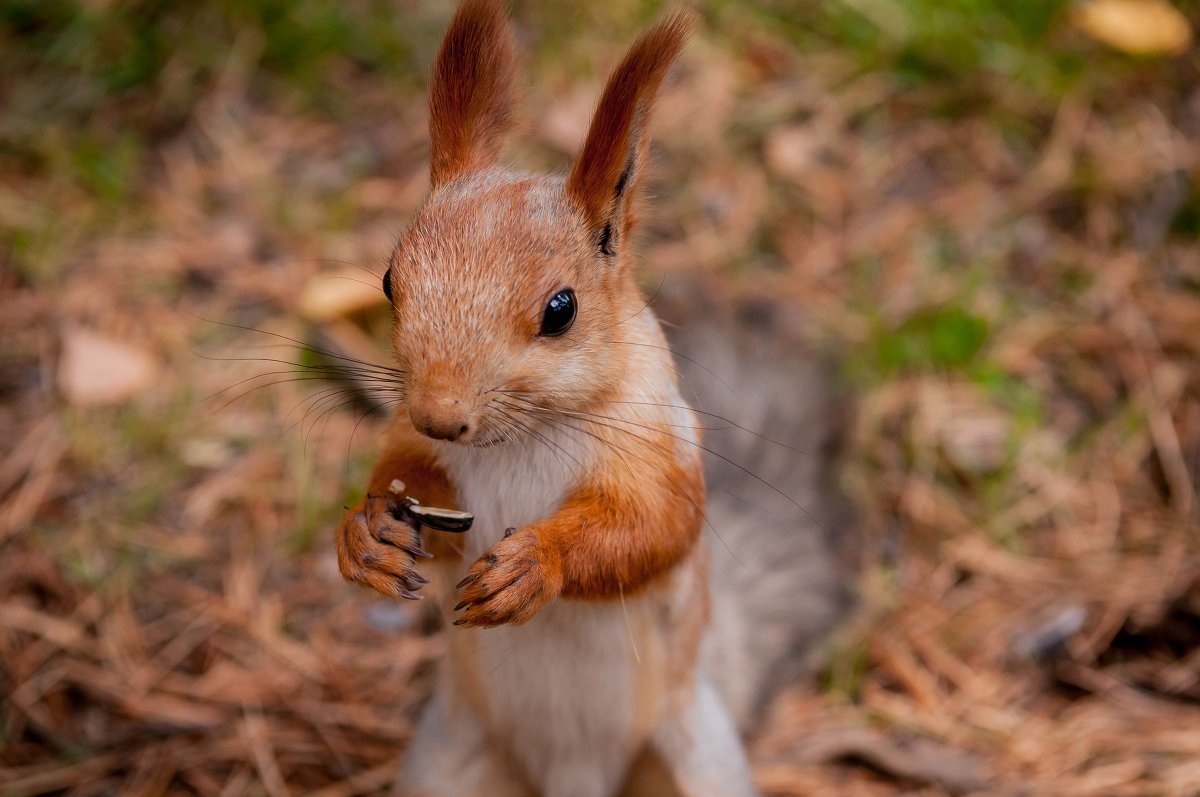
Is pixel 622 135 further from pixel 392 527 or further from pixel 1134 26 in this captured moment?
pixel 1134 26

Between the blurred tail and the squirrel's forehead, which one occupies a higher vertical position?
the squirrel's forehead

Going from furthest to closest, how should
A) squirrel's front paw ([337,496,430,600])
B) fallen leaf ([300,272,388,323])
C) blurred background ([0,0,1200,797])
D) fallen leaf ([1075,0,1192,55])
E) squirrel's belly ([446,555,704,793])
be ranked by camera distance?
fallen leaf ([1075,0,1192,55]), fallen leaf ([300,272,388,323]), blurred background ([0,0,1200,797]), squirrel's belly ([446,555,704,793]), squirrel's front paw ([337,496,430,600])

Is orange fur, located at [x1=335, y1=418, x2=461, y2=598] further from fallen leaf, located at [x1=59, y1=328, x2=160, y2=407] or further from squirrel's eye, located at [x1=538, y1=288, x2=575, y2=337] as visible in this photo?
fallen leaf, located at [x1=59, y1=328, x2=160, y2=407]

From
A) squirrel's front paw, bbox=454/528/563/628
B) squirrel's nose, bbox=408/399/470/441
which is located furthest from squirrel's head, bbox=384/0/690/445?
squirrel's front paw, bbox=454/528/563/628

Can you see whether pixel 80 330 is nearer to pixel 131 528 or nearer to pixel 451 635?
pixel 131 528

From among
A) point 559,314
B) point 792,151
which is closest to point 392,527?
point 559,314

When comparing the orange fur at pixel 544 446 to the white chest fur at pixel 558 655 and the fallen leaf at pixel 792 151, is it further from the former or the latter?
the fallen leaf at pixel 792 151

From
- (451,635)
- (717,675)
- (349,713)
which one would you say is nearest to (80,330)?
(349,713)
